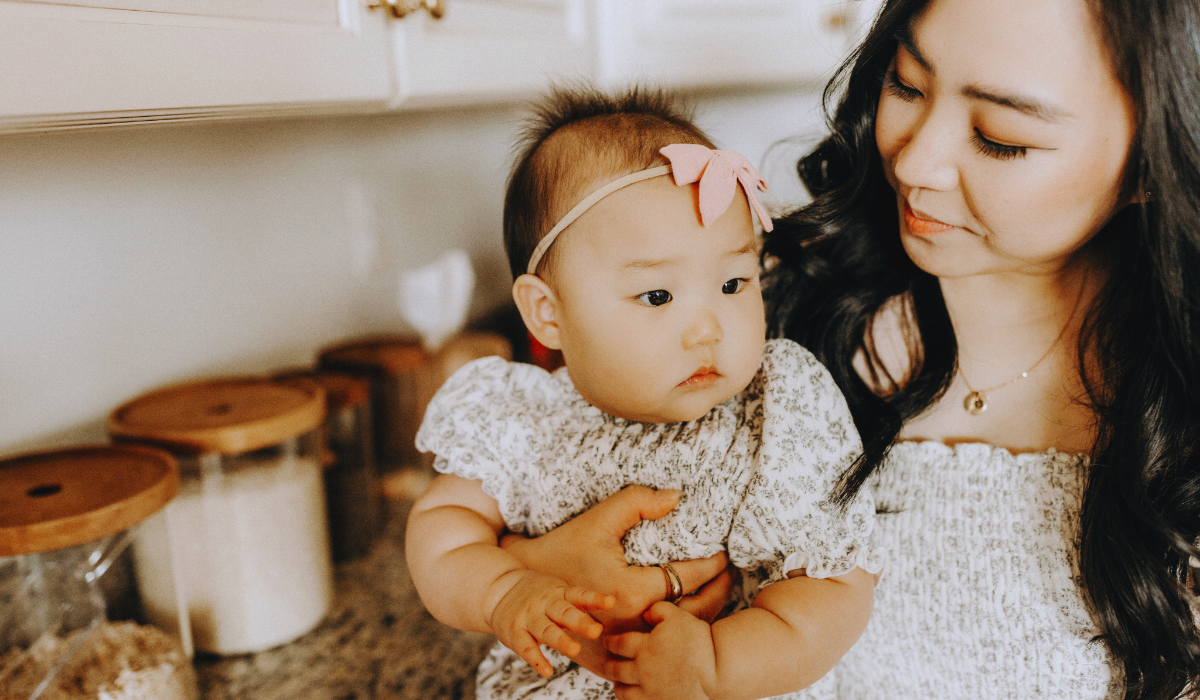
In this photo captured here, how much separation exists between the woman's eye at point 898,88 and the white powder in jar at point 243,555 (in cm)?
80

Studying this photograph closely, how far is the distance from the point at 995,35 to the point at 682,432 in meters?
0.42

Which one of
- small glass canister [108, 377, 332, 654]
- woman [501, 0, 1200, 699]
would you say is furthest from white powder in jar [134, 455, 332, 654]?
woman [501, 0, 1200, 699]

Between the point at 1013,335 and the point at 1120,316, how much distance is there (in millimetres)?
108

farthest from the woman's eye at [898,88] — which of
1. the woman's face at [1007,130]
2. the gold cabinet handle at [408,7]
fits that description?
the gold cabinet handle at [408,7]

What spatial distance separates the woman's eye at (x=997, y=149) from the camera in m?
0.67

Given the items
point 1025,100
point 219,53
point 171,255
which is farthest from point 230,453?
point 1025,100

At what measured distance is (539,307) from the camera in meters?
0.79

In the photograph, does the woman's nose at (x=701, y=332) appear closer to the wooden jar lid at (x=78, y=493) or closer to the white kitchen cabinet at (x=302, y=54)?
the white kitchen cabinet at (x=302, y=54)

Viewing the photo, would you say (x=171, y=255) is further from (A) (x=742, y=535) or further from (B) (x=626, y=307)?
(A) (x=742, y=535)

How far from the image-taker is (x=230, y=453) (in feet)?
3.12

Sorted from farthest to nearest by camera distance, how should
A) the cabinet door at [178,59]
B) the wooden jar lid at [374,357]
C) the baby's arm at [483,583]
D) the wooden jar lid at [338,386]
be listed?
the wooden jar lid at [374,357]
the wooden jar lid at [338,386]
the baby's arm at [483,583]
the cabinet door at [178,59]

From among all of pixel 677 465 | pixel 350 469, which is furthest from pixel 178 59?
pixel 350 469

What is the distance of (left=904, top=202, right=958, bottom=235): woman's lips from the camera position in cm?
75

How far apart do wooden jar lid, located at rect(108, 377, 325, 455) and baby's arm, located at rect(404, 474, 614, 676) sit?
23 cm
